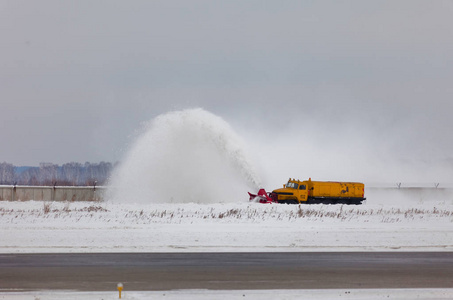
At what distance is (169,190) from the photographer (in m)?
45.2

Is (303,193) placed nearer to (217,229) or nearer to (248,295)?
(217,229)

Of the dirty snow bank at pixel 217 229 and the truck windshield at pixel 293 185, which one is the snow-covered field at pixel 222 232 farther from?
the truck windshield at pixel 293 185

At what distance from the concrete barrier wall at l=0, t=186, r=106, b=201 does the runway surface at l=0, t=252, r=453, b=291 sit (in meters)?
30.8

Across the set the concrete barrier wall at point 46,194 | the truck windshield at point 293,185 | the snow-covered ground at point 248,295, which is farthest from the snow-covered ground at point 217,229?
the concrete barrier wall at point 46,194

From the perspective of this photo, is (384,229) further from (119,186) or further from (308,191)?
(119,186)

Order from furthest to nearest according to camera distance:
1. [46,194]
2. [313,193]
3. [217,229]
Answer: [46,194]
[313,193]
[217,229]

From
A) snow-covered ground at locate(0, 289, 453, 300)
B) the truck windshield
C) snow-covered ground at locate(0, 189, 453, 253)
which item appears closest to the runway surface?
snow-covered ground at locate(0, 289, 453, 300)

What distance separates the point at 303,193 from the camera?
40.5 m

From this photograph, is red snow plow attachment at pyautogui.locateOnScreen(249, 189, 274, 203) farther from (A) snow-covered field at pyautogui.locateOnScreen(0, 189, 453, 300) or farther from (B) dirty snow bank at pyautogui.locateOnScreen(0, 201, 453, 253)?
(B) dirty snow bank at pyautogui.locateOnScreen(0, 201, 453, 253)

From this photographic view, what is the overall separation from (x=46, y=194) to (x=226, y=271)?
3568 centimetres

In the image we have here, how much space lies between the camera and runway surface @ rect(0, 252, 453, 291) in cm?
1258

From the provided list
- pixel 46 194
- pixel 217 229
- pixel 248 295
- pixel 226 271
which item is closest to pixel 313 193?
pixel 217 229

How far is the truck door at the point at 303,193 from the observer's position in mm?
40438

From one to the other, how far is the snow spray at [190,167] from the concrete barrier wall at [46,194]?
222 cm
